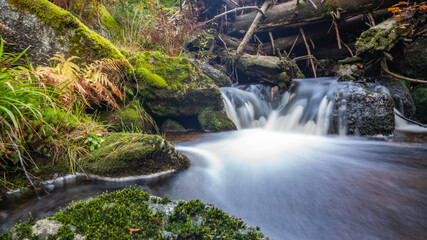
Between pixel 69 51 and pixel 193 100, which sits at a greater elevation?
pixel 69 51

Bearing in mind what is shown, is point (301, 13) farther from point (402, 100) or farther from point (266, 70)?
point (402, 100)

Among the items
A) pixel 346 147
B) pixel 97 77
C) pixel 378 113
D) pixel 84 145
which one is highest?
pixel 97 77

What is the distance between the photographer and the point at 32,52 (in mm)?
3414

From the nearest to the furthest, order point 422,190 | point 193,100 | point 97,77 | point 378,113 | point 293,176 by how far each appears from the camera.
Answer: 1. point 422,190
2. point 293,176
3. point 97,77
4. point 378,113
5. point 193,100

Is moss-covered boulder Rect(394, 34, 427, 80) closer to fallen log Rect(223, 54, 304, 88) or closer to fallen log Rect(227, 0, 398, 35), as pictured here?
fallen log Rect(227, 0, 398, 35)

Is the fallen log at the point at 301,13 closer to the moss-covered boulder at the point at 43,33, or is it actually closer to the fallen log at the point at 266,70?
the fallen log at the point at 266,70

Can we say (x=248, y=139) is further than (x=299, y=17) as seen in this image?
No

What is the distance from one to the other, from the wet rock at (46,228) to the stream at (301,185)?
0.47 metres

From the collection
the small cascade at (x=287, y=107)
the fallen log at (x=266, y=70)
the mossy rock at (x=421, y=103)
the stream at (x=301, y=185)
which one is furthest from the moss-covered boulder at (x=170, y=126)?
the mossy rock at (x=421, y=103)

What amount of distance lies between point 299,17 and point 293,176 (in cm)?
730

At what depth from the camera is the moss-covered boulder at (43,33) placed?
334 cm

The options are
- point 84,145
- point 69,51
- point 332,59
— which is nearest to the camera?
point 84,145

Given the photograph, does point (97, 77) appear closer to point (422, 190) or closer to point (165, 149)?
point (165, 149)

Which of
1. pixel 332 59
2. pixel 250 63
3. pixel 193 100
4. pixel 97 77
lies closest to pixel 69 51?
pixel 97 77
